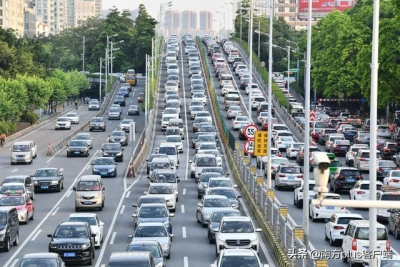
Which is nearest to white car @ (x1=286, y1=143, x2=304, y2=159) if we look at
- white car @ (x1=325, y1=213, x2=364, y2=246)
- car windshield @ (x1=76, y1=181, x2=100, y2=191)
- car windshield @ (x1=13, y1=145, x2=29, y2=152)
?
car windshield @ (x1=13, y1=145, x2=29, y2=152)

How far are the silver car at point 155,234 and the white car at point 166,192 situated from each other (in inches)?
426

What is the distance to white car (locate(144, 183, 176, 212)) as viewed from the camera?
49906mm

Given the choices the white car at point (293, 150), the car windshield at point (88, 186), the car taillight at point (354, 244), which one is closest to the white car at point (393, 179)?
the car windshield at point (88, 186)

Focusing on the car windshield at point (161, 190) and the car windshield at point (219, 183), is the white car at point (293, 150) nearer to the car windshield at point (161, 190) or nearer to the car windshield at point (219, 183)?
the car windshield at point (219, 183)

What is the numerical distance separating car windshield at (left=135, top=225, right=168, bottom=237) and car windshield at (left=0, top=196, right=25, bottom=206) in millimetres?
9640

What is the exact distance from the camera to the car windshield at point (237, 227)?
37969 millimetres

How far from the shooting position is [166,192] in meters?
50.6

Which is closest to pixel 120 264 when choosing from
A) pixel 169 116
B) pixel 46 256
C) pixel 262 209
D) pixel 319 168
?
pixel 46 256

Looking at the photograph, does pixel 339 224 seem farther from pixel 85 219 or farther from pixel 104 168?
pixel 104 168

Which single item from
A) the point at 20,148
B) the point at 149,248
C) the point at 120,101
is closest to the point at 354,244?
the point at 149,248

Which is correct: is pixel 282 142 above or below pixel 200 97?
below

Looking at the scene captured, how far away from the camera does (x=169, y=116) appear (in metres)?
96.1

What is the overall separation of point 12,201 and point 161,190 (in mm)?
7281

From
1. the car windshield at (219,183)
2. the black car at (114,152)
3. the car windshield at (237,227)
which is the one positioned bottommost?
the black car at (114,152)
